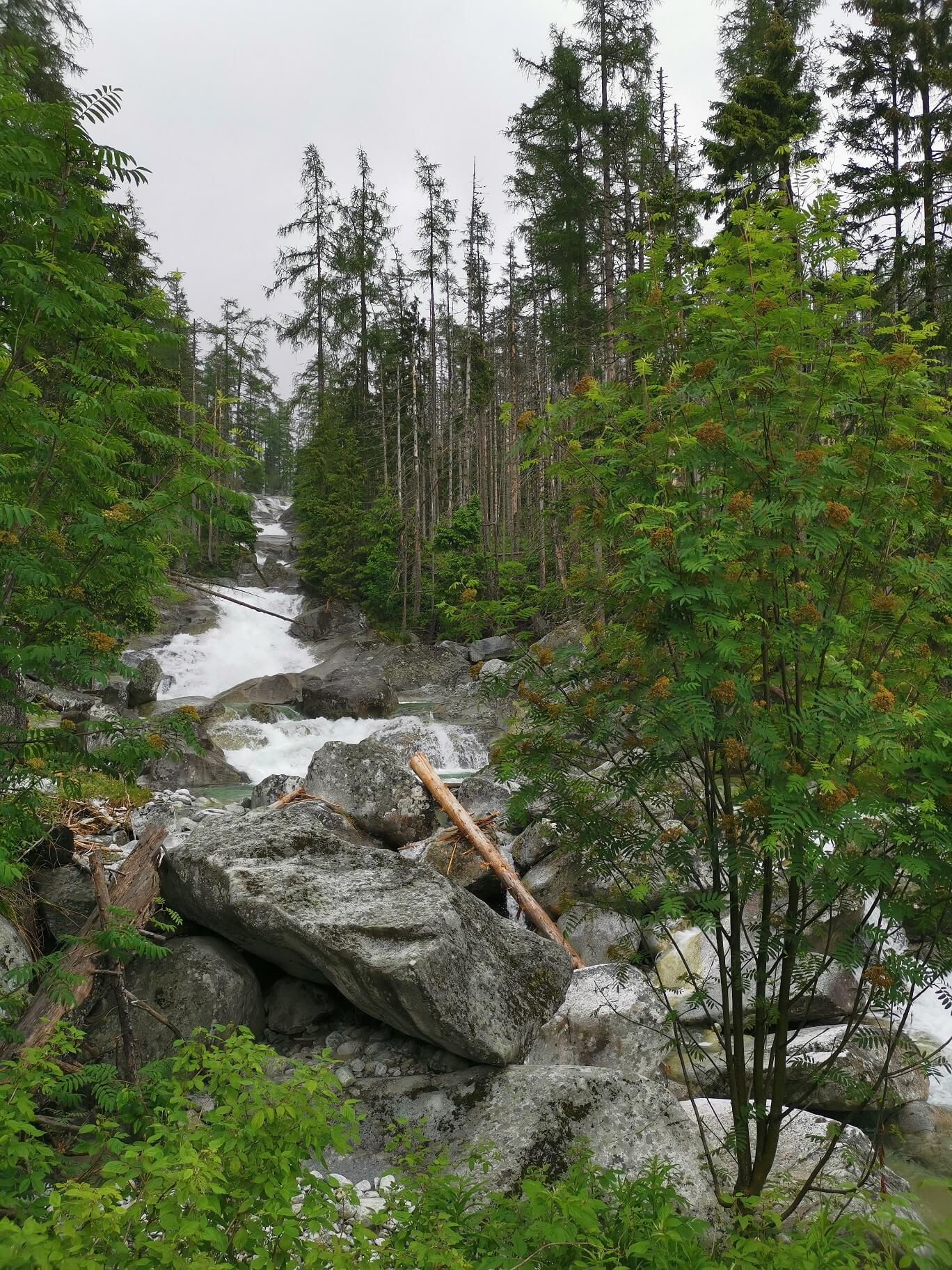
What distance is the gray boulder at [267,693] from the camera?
727 inches

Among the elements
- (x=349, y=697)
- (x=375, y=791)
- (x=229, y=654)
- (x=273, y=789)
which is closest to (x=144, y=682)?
(x=349, y=697)

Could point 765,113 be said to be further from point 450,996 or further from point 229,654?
point 229,654

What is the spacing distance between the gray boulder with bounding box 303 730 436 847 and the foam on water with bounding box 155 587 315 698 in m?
10.3

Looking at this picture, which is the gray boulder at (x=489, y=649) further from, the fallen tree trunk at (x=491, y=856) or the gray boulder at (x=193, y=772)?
the fallen tree trunk at (x=491, y=856)

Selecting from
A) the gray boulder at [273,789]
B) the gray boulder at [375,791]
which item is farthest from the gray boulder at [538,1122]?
the gray boulder at [273,789]

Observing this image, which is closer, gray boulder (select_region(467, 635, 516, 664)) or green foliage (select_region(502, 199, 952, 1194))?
green foliage (select_region(502, 199, 952, 1194))

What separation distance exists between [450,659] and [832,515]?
68.0 ft

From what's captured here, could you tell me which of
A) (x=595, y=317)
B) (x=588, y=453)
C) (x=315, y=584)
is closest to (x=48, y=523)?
(x=588, y=453)

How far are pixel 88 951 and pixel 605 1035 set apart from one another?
3.39 metres

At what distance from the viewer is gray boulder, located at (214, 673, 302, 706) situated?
1847 centimetres

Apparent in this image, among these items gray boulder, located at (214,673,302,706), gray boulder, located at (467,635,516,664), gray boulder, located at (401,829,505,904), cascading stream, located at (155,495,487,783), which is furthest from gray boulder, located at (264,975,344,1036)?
gray boulder, located at (467,635,516,664)

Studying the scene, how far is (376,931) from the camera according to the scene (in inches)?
191

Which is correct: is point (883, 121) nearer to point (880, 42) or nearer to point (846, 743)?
point (880, 42)

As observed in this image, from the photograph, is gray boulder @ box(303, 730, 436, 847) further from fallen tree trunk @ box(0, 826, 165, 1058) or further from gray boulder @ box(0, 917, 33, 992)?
gray boulder @ box(0, 917, 33, 992)
